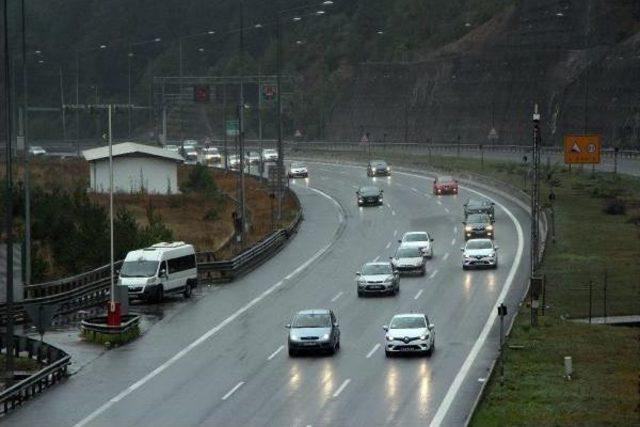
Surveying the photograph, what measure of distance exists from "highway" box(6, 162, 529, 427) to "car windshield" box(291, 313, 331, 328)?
39.3 inches

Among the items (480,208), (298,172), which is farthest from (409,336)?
(298,172)

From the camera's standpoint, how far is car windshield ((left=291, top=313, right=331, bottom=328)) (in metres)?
43.1

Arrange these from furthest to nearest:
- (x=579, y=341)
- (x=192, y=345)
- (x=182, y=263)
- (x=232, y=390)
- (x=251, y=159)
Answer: (x=251, y=159) → (x=182, y=263) → (x=192, y=345) → (x=579, y=341) → (x=232, y=390)

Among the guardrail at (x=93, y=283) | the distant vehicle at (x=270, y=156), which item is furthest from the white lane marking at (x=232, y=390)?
the distant vehicle at (x=270, y=156)

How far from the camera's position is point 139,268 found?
5534 centimetres

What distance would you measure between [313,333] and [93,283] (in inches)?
613

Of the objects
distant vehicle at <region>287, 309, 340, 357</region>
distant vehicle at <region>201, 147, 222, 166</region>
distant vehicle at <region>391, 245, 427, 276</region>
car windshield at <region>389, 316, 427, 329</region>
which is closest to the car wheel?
distant vehicle at <region>391, 245, 427, 276</region>

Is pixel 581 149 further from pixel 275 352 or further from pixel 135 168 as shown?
pixel 275 352

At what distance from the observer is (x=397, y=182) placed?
369 ft

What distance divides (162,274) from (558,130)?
87165 millimetres

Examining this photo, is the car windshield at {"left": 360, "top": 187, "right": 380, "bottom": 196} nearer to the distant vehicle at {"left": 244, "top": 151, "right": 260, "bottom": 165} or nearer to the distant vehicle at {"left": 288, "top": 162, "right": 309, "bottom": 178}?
the distant vehicle at {"left": 288, "top": 162, "right": 309, "bottom": 178}

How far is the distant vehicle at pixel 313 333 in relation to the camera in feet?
140

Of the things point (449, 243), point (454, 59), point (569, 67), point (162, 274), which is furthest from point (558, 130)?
point (162, 274)

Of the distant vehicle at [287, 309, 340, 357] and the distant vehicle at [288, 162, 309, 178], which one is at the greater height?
the distant vehicle at [288, 162, 309, 178]
